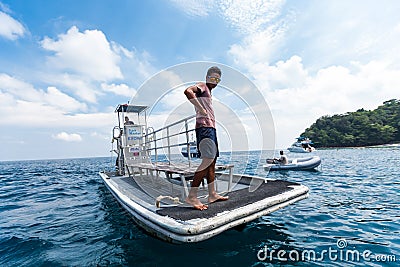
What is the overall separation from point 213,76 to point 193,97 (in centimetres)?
61

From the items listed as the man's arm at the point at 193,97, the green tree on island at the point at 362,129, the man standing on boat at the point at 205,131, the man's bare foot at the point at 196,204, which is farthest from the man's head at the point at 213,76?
the green tree on island at the point at 362,129

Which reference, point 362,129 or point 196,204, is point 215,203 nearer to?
point 196,204

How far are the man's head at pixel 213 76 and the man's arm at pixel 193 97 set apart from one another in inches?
13.1

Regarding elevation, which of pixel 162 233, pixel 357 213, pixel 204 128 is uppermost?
pixel 204 128

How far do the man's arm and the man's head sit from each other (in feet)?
1.10

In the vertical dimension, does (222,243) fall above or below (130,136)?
below

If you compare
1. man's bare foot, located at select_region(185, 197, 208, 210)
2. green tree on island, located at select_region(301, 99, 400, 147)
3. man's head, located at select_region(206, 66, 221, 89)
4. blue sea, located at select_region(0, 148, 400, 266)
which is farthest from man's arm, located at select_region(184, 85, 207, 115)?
green tree on island, located at select_region(301, 99, 400, 147)

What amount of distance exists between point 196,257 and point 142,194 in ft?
8.09

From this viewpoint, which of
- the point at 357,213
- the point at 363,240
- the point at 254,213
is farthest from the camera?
the point at 357,213

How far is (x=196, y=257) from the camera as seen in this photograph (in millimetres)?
3107

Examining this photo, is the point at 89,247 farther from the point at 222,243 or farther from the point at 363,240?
the point at 363,240

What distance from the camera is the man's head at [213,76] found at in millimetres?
3504

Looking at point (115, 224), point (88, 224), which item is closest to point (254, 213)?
point (115, 224)

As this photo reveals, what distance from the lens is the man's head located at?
3.50 m
